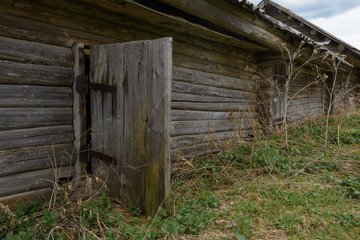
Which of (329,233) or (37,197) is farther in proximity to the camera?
(37,197)

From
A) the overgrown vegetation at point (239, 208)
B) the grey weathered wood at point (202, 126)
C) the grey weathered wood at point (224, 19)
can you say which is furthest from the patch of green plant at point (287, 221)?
the grey weathered wood at point (224, 19)

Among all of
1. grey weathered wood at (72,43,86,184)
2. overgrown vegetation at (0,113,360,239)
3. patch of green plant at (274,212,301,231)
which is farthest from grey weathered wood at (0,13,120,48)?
patch of green plant at (274,212,301,231)

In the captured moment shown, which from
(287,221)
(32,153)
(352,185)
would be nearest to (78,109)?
(32,153)

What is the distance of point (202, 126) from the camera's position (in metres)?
4.98

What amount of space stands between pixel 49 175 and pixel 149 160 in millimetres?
1282

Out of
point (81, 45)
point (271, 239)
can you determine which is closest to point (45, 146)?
point (81, 45)

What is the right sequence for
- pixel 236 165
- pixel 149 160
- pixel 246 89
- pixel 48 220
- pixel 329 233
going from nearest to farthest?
pixel 48 220 < pixel 329 233 < pixel 149 160 < pixel 236 165 < pixel 246 89

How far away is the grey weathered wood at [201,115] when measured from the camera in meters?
4.45

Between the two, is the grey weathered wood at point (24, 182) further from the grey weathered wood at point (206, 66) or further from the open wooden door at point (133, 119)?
the grey weathered wood at point (206, 66)

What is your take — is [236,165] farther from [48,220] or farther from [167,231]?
[48,220]

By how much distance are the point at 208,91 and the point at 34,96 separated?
3115 mm

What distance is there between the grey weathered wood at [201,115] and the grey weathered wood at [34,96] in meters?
1.82

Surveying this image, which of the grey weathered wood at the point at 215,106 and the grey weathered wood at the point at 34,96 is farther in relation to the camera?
the grey weathered wood at the point at 215,106

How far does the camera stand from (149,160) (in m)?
2.60
